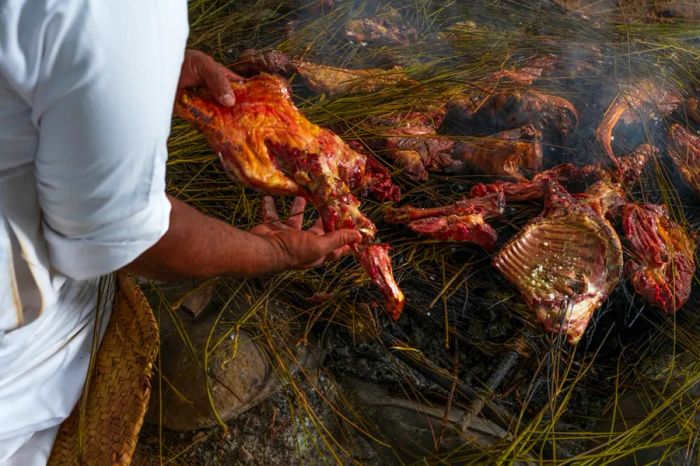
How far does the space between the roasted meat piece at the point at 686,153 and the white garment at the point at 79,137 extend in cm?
283

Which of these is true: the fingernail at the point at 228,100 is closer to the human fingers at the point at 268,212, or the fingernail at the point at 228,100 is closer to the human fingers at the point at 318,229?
the human fingers at the point at 268,212

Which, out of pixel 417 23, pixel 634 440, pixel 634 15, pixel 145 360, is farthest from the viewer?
pixel 634 15

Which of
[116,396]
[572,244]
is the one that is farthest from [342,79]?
[116,396]

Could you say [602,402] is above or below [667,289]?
below

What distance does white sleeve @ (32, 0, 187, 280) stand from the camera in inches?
46.4

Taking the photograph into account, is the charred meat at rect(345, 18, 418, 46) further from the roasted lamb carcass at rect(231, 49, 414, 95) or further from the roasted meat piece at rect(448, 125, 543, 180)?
the roasted meat piece at rect(448, 125, 543, 180)

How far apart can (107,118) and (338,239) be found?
1207mm

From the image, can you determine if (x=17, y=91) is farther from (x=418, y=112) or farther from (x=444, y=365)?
(x=418, y=112)

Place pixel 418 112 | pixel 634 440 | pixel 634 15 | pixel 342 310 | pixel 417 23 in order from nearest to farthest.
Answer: pixel 634 440 → pixel 342 310 → pixel 418 112 → pixel 417 23 → pixel 634 15

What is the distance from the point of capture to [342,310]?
284 cm

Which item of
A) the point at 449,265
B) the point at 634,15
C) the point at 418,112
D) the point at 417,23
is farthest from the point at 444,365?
the point at 634,15

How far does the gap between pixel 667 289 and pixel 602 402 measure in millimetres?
578

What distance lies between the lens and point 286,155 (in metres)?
2.51

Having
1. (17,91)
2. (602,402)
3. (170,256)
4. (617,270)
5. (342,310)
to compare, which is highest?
(17,91)
